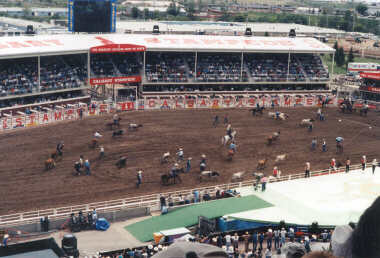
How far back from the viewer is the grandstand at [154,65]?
4628 centimetres

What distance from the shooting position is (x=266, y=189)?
31422 mm

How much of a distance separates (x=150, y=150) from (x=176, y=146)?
208cm

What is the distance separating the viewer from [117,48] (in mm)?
50812

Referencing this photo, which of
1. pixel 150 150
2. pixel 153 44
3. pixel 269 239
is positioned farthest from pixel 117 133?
pixel 269 239

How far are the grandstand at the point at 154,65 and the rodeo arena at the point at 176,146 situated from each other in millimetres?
150

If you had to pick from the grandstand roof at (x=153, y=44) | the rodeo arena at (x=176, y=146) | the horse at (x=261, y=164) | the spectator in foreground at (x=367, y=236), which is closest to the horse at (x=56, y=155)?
the rodeo arena at (x=176, y=146)

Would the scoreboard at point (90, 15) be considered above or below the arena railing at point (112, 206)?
above

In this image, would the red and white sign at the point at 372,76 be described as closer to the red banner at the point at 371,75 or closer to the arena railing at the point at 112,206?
the red banner at the point at 371,75

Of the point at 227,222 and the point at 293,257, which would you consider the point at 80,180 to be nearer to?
the point at 227,222

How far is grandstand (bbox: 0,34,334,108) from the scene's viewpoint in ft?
152

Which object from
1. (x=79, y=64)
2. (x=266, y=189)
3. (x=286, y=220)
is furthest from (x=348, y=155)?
(x=79, y=64)

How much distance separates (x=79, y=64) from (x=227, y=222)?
2966cm

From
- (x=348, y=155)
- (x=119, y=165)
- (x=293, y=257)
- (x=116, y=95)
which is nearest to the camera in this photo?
(x=293, y=257)

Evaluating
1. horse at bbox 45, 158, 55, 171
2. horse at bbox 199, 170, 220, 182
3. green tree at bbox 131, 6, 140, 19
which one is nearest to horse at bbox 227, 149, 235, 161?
horse at bbox 199, 170, 220, 182
